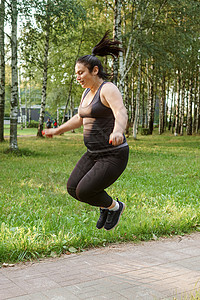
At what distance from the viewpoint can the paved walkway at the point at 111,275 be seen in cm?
371

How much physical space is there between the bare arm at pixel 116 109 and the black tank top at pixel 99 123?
81 millimetres

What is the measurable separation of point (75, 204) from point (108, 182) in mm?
3871

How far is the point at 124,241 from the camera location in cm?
568

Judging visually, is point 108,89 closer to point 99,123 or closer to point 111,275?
point 99,123

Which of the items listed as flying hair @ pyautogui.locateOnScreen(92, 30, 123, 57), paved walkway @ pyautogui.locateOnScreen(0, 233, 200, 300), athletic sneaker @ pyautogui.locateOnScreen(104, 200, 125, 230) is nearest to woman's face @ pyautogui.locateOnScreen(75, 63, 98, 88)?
flying hair @ pyautogui.locateOnScreen(92, 30, 123, 57)

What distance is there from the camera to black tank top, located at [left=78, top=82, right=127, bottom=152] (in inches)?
155

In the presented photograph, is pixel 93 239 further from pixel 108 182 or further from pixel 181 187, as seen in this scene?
pixel 181 187

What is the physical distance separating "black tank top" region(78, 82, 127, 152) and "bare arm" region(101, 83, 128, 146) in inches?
3.2

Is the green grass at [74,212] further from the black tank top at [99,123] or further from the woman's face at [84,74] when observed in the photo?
the woman's face at [84,74]

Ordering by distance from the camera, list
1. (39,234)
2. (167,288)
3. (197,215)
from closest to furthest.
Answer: (167,288)
(39,234)
(197,215)

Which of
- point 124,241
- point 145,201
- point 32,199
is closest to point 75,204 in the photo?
point 32,199

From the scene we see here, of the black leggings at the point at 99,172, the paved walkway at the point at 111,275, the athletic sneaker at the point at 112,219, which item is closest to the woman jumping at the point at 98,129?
the black leggings at the point at 99,172

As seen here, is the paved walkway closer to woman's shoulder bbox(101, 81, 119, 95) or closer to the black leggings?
the black leggings

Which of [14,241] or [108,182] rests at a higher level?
[108,182]
